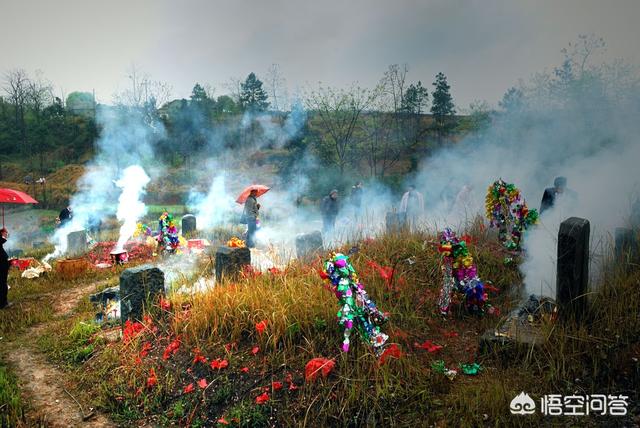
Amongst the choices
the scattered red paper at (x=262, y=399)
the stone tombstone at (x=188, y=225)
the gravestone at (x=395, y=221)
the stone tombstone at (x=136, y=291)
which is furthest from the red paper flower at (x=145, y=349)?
the stone tombstone at (x=188, y=225)

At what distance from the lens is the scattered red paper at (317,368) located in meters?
4.24

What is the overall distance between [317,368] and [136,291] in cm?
352

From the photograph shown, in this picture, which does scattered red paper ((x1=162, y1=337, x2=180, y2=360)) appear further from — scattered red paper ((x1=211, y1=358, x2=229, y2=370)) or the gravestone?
the gravestone

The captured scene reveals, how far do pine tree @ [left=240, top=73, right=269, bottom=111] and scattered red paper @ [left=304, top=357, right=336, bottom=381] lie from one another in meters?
29.0

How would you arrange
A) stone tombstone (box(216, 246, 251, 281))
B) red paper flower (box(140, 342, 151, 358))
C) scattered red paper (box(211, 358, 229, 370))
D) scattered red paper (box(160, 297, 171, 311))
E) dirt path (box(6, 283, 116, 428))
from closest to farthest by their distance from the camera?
dirt path (box(6, 283, 116, 428)), scattered red paper (box(211, 358, 229, 370)), red paper flower (box(140, 342, 151, 358)), scattered red paper (box(160, 297, 171, 311)), stone tombstone (box(216, 246, 251, 281))

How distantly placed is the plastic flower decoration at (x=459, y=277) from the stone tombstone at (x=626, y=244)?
1924 mm

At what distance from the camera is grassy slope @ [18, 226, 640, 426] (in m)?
3.87

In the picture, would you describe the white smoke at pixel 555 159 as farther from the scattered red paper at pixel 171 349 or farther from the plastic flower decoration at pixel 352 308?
the scattered red paper at pixel 171 349

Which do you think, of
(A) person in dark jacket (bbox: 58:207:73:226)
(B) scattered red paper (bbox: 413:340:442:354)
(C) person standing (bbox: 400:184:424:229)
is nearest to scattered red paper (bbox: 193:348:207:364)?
(B) scattered red paper (bbox: 413:340:442:354)

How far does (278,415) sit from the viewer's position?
4.10 metres

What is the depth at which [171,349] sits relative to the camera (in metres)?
5.33

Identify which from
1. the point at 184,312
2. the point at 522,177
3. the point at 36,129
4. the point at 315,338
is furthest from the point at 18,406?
the point at 36,129

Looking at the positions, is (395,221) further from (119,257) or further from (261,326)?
(119,257)

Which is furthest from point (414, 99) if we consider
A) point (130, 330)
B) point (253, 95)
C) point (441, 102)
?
point (130, 330)
